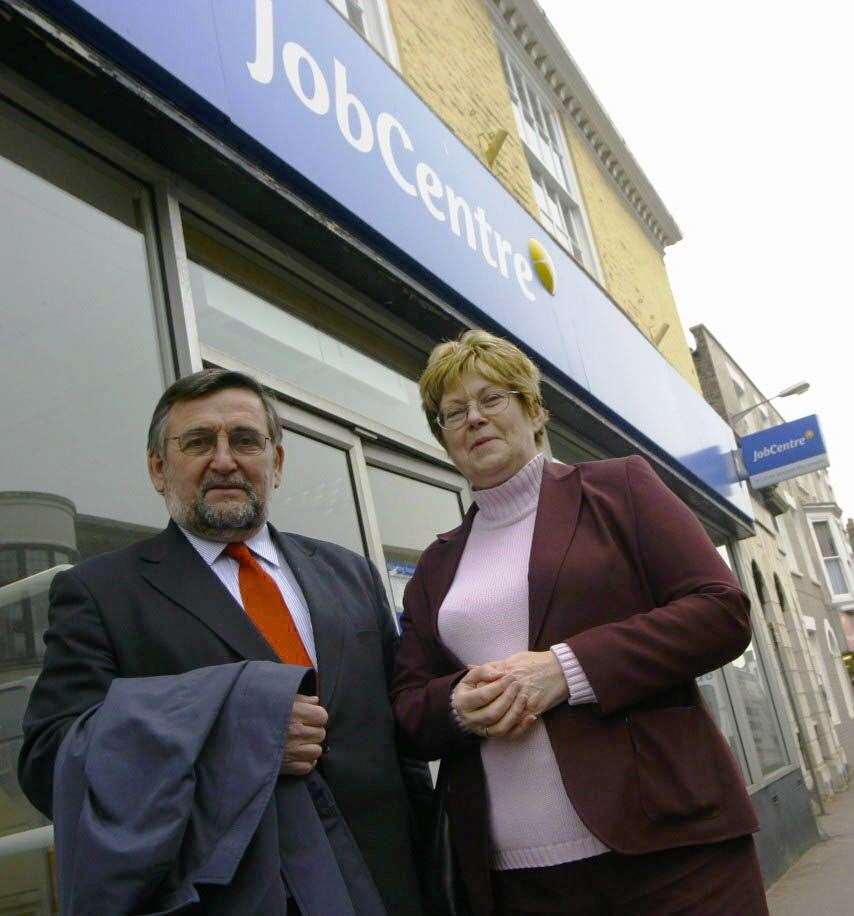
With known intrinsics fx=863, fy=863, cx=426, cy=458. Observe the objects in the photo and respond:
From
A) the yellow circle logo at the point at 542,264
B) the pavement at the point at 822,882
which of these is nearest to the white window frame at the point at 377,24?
the yellow circle logo at the point at 542,264

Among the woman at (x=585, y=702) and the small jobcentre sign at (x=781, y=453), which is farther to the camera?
the small jobcentre sign at (x=781, y=453)

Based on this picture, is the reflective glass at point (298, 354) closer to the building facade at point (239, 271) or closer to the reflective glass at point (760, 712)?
the building facade at point (239, 271)

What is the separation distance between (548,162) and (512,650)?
344 inches

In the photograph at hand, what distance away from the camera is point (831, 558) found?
29203mm

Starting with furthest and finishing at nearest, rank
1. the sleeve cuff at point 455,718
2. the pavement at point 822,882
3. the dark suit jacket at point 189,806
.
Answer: the pavement at point 822,882 → the sleeve cuff at point 455,718 → the dark suit jacket at point 189,806

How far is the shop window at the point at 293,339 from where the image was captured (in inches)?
129

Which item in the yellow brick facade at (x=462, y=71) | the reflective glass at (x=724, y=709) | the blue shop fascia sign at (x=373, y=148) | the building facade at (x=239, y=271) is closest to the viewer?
the building facade at (x=239, y=271)

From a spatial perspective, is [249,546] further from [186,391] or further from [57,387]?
[57,387]

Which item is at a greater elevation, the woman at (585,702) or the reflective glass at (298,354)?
the reflective glass at (298,354)

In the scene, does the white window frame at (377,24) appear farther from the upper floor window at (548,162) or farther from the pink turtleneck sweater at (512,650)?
the pink turtleneck sweater at (512,650)

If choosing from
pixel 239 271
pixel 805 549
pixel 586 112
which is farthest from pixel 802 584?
pixel 239 271

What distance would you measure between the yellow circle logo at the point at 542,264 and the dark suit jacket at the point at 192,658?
4.49 m

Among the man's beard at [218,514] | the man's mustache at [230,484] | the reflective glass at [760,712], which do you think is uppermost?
the man's mustache at [230,484]

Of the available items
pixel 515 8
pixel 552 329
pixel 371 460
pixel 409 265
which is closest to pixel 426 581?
pixel 371 460
